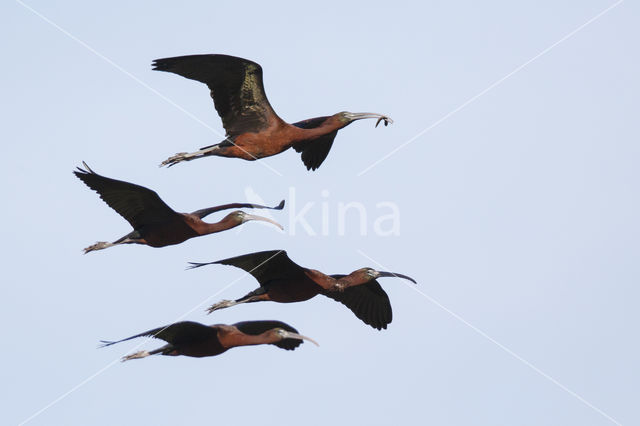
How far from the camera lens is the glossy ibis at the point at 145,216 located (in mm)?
22766

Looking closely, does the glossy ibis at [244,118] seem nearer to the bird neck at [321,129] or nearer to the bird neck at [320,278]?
the bird neck at [321,129]

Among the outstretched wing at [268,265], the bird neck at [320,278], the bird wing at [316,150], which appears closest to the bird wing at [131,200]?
the outstretched wing at [268,265]

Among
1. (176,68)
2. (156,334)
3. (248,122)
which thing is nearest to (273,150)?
(248,122)

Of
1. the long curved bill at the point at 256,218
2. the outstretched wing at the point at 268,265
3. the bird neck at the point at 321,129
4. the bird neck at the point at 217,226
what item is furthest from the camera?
the long curved bill at the point at 256,218

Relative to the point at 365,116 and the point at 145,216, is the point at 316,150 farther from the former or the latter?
the point at 145,216

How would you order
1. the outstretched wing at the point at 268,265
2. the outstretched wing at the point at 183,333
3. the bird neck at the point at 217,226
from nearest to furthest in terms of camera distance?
the outstretched wing at the point at 183,333, the outstretched wing at the point at 268,265, the bird neck at the point at 217,226

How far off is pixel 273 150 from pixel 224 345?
3.27 metres

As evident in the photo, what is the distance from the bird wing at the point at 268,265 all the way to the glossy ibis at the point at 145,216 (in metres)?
0.64

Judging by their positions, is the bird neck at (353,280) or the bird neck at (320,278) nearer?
the bird neck at (320,278)

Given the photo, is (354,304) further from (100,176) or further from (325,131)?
(100,176)

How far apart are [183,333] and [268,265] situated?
1.99 m

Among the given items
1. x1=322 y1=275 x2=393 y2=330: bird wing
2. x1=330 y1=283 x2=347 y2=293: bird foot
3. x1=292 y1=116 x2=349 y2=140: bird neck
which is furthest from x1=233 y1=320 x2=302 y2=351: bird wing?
x1=292 y1=116 x2=349 y2=140: bird neck

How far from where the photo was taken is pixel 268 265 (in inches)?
942

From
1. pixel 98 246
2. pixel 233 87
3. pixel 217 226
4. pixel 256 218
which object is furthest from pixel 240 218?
pixel 98 246
